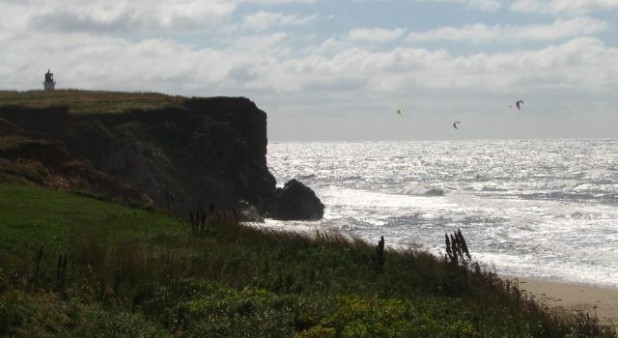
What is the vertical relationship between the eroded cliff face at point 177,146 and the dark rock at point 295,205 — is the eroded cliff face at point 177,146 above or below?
above

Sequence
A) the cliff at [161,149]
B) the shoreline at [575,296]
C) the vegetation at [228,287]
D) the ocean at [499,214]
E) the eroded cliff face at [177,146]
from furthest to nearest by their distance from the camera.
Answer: the eroded cliff face at [177,146] → the ocean at [499,214] → the cliff at [161,149] → the shoreline at [575,296] → the vegetation at [228,287]

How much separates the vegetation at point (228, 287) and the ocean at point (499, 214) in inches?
213

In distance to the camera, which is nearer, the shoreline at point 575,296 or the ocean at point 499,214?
the shoreline at point 575,296

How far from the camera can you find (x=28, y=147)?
3225 cm

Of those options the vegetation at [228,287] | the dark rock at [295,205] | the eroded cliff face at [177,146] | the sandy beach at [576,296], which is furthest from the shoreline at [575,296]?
the dark rock at [295,205]

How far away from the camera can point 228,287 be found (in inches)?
537

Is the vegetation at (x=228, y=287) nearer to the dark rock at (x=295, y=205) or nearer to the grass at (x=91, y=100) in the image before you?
the grass at (x=91, y=100)

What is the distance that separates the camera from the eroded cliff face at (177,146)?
4447cm

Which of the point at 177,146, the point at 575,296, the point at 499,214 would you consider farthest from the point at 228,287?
the point at 499,214

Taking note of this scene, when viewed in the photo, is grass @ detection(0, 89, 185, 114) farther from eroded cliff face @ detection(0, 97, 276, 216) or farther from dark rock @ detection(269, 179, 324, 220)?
dark rock @ detection(269, 179, 324, 220)

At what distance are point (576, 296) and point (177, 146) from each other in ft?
102

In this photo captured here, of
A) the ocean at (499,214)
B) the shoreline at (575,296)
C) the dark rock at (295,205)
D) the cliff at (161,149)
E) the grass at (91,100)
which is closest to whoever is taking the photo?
the shoreline at (575,296)

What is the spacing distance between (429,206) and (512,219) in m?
15.3

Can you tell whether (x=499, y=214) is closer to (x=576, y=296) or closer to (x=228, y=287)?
(x=576, y=296)
